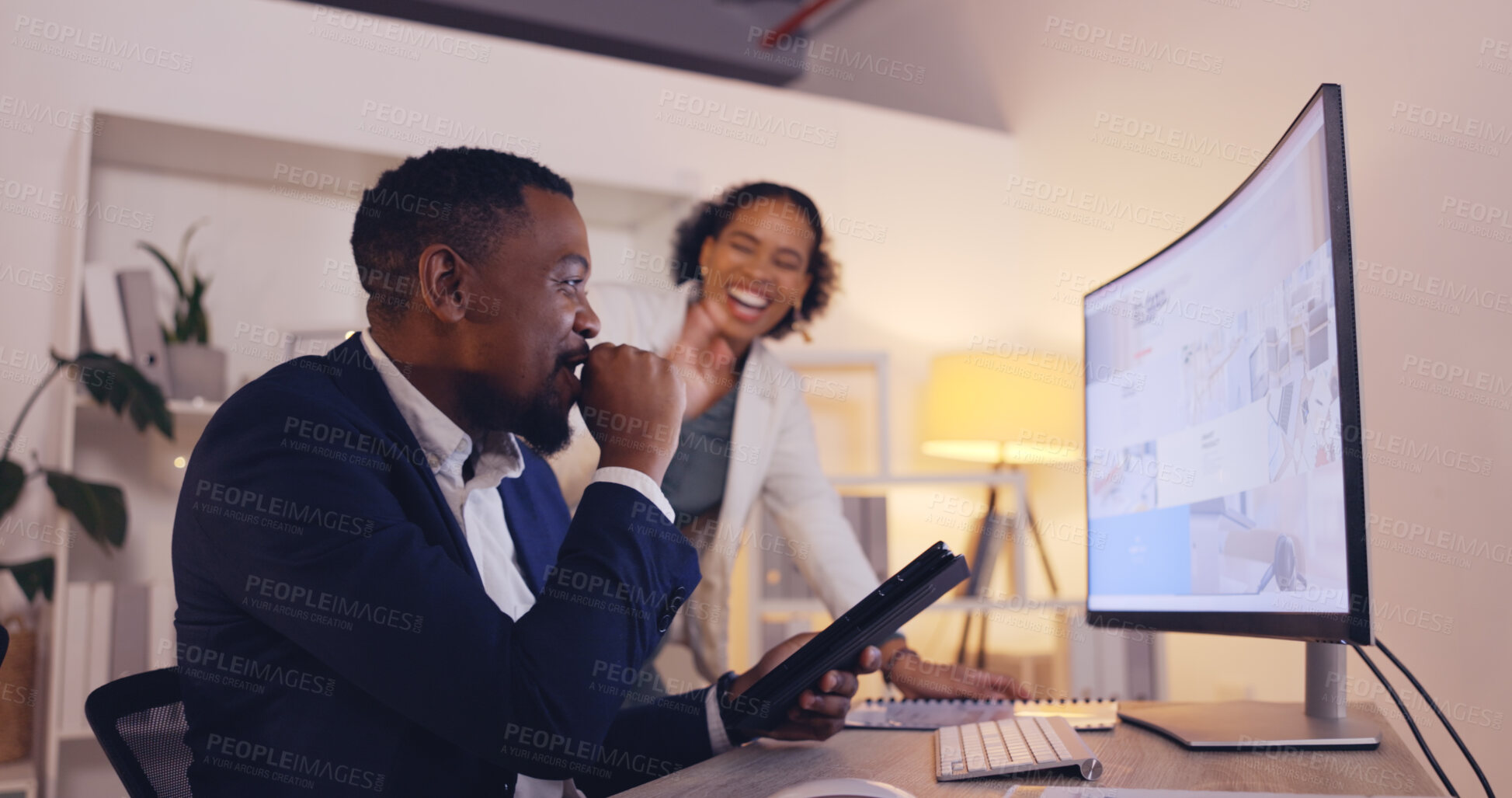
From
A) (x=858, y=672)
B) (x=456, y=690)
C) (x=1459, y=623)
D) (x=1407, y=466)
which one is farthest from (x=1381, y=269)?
(x=456, y=690)

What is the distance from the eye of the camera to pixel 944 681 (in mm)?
1429

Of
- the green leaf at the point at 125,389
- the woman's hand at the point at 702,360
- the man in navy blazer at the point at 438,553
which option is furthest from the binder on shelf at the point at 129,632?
the man in navy blazer at the point at 438,553

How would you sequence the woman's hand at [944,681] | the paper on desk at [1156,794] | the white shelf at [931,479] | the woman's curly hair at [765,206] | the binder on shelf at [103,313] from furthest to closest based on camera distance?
the white shelf at [931,479]
the woman's curly hair at [765,206]
the binder on shelf at [103,313]
the woman's hand at [944,681]
the paper on desk at [1156,794]

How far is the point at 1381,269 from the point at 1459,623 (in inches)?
25.8

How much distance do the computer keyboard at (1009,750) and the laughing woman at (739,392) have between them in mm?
1158

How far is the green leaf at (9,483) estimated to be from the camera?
2312mm

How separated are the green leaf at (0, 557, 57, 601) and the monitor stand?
227cm

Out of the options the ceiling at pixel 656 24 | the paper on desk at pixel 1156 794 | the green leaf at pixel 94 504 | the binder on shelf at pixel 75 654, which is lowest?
the binder on shelf at pixel 75 654

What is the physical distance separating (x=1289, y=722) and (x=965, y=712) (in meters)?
0.35

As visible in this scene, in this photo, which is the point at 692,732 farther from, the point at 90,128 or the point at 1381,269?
the point at 90,128

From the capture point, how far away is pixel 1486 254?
1.75 metres

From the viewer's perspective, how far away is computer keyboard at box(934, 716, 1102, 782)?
84 cm

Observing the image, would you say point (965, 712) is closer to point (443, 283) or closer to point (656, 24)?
point (443, 283)

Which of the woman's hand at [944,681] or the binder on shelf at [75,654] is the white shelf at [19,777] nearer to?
the binder on shelf at [75,654]
